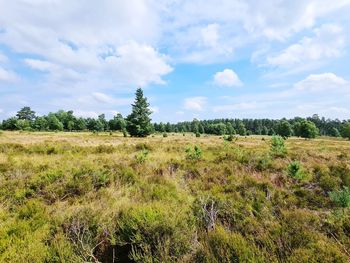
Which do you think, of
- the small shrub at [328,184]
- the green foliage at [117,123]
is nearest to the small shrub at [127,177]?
the small shrub at [328,184]

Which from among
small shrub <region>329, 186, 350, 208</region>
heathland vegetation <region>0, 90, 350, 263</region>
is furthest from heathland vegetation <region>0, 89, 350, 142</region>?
small shrub <region>329, 186, 350, 208</region>

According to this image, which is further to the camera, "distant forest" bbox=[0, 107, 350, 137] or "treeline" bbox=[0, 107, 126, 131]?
"treeline" bbox=[0, 107, 126, 131]

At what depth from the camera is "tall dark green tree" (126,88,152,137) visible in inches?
1933

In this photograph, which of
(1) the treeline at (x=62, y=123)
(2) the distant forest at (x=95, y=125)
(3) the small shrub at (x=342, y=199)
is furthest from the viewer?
(1) the treeline at (x=62, y=123)

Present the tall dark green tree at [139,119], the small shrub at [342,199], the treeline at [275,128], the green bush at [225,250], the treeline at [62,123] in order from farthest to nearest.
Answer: the treeline at [62,123] < the treeline at [275,128] < the tall dark green tree at [139,119] < the small shrub at [342,199] < the green bush at [225,250]

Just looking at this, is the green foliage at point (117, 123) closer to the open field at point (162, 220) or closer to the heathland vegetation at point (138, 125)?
the heathland vegetation at point (138, 125)

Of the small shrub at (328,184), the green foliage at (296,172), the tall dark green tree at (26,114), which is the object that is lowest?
the small shrub at (328,184)

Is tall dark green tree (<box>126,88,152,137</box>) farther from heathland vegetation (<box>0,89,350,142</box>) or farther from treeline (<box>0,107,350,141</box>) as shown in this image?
treeline (<box>0,107,350,141</box>)

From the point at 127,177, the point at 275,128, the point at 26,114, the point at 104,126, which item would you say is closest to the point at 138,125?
the point at 127,177

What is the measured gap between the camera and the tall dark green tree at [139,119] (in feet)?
161

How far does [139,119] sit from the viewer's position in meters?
49.4

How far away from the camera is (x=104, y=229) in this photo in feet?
15.5

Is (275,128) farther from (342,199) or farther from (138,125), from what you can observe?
(342,199)

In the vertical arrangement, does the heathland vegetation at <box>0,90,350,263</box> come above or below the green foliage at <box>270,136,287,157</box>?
below
